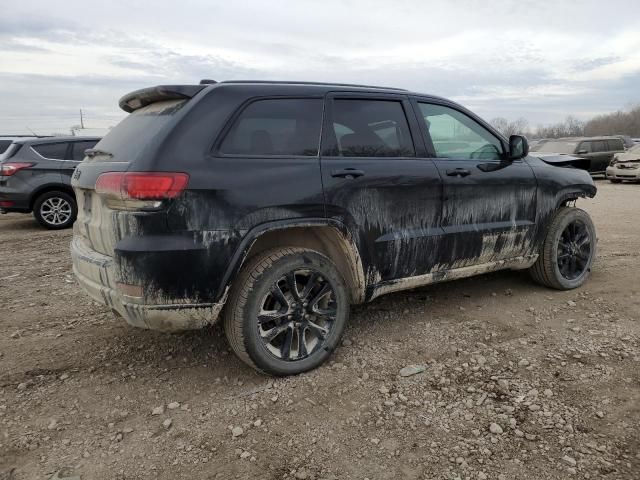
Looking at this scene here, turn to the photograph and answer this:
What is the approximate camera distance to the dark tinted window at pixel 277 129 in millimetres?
2984

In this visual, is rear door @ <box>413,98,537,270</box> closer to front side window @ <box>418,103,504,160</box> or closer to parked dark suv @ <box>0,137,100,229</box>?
front side window @ <box>418,103,504,160</box>

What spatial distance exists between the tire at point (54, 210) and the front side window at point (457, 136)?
732 cm

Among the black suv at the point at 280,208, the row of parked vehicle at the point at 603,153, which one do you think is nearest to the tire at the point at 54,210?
the black suv at the point at 280,208

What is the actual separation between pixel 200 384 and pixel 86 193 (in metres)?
1.37

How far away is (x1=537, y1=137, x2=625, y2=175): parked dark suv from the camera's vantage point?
57.5ft

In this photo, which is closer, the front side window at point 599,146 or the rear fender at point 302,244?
the rear fender at point 302,244

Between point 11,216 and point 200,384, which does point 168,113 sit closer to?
point 200,384

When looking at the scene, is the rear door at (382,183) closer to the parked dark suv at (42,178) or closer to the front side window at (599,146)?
the parked dark suv at (42,178)

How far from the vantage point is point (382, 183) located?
340cm

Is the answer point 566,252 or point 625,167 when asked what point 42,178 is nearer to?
point 566,252

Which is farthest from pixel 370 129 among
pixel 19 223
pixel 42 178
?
pixel 19 223

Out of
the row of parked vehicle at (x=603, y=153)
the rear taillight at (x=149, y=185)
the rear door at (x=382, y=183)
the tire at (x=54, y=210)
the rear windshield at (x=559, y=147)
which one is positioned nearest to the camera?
the rear taillight at (x=149, y=185)

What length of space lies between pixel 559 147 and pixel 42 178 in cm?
1582

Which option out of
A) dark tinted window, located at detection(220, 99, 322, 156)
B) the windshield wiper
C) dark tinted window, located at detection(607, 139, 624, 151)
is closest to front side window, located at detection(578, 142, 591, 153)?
dark tinted window, located at detection(607, 139, 624, 151)
